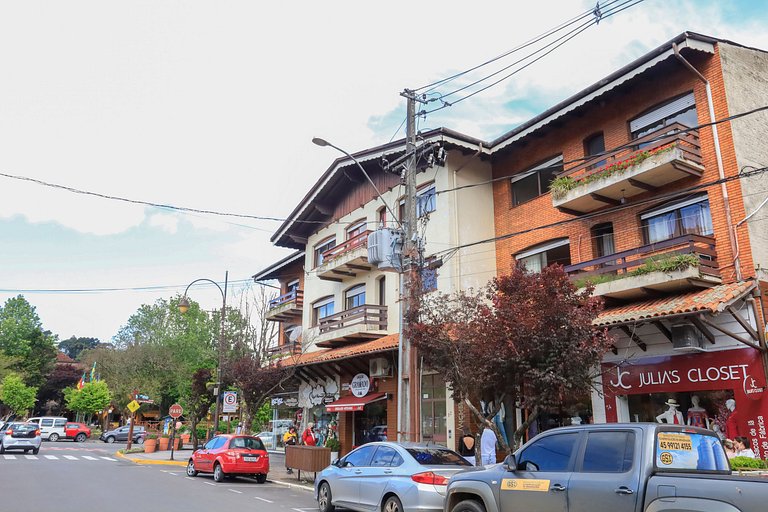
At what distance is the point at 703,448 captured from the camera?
691 centimetres

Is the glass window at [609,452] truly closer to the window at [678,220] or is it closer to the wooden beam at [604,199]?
the window at [678,220]

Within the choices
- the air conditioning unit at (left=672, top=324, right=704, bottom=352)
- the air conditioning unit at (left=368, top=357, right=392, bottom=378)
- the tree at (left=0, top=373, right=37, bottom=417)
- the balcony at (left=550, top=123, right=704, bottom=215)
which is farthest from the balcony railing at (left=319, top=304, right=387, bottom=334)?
the tree at (left=0, top=373, right=37, bottom=417)

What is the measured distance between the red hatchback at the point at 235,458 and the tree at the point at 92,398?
A: 50342 millimetres

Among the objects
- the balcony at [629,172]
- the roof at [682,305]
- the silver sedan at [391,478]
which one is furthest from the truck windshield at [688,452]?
the balcony at [629,172]

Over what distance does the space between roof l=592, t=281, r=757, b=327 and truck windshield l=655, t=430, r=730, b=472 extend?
6.70 m

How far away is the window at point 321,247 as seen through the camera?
30.0 m

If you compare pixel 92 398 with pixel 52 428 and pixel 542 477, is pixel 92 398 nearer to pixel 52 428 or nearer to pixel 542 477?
pixel 52 428

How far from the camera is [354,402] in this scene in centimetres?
2394

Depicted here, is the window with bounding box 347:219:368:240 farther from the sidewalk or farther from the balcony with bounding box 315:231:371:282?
the sidewalk

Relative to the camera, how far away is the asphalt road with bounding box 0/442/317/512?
508 inches

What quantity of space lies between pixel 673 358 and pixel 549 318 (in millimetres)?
4667

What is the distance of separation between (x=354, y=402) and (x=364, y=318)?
10.6ft

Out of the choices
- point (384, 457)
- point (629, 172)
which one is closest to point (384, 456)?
point (384, 457)

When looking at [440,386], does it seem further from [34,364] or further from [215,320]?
[34,364]
